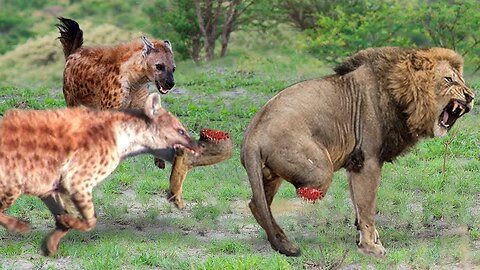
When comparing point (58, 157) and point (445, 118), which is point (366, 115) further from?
point (58, 157)

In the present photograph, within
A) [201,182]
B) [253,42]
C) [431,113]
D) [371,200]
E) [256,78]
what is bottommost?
[253,42]

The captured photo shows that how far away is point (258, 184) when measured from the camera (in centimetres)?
599

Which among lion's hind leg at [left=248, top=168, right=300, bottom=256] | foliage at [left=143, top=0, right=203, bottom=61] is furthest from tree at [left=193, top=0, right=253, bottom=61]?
lion's hind leg at [left=248, top=168, right=300, bottom=256]

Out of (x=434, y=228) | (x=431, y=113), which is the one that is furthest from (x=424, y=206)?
(x=431, y=113)

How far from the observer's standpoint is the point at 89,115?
18.7 feet

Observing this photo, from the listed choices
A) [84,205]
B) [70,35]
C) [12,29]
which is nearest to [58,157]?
[84,205]

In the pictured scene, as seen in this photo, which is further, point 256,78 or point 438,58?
point 256,78

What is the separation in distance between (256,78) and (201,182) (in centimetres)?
584

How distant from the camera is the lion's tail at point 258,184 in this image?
19.6 feet

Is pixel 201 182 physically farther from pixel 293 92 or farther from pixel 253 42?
pixel 253 42

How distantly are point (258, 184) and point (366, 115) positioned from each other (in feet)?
2.92

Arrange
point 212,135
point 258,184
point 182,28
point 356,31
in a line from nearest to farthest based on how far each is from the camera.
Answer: point 258,184
point 212,135
point 356,31
point 182,28

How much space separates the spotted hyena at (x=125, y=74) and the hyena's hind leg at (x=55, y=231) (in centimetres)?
199

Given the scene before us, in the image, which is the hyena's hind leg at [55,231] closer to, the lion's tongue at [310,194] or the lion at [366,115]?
the lion at [366,115]
